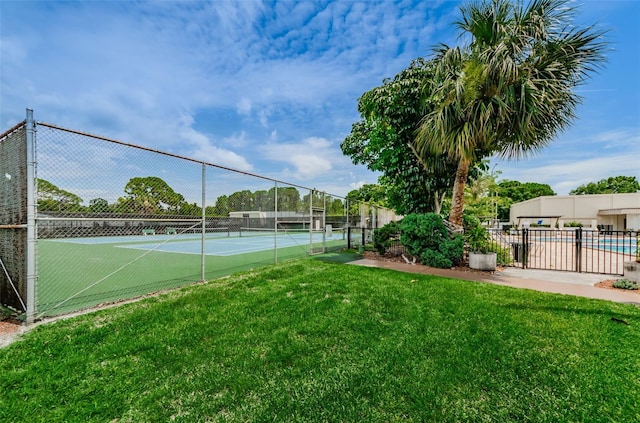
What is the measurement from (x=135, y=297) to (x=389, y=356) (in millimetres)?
4421

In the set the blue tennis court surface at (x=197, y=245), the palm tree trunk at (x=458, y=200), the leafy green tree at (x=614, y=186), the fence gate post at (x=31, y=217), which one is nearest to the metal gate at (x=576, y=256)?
the palm tree trunk at (x=458, y=200)

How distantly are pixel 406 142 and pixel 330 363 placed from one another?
8.77 metres

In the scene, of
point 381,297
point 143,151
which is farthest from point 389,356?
point 143,151

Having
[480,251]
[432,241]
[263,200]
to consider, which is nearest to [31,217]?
[263,200]

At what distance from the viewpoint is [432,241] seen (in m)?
8.14

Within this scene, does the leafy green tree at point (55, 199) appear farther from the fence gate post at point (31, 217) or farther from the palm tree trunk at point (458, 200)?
the palm tree trunk at point (458, 200)

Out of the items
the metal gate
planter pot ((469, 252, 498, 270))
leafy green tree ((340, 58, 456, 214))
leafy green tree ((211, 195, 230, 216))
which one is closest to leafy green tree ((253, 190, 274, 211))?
leafy green tree ((211, 195, 230, 216))

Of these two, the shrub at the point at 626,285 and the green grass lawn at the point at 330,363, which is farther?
the shrub at the point at 626,285

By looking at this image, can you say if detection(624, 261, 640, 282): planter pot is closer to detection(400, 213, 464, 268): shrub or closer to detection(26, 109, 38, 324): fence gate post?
detection(400, 213, 464, 268): shrub

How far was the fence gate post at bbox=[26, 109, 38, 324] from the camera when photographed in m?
3.42

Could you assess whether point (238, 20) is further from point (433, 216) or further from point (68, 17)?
point (433, 216)

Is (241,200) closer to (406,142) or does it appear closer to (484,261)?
(406,142)

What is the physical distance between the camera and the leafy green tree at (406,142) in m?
9.20

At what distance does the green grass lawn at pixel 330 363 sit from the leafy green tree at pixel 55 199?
64.6 inches
